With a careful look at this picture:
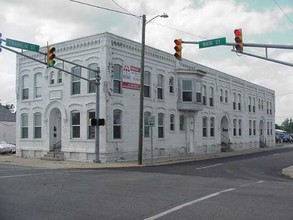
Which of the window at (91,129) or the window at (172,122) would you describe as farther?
the window at (172,122)

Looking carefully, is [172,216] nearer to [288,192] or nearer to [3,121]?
[288,192]

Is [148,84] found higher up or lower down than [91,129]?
higher up

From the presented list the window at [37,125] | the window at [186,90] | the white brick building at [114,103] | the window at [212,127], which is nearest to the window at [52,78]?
the white brick building at [114,103]

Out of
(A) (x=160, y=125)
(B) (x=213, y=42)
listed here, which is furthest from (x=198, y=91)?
(B) (x=213, y=42)

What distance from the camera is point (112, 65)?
29016 millimetres

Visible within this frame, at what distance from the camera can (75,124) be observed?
3038cm

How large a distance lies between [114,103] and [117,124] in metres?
1.51

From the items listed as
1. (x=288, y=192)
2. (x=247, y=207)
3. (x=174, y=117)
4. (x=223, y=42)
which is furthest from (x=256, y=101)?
(x=247, y=207)

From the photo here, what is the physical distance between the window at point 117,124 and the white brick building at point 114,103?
0.07ft

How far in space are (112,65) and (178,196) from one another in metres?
17.7

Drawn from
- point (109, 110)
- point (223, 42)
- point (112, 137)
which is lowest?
point (112, 137)

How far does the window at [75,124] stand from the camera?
30.2m

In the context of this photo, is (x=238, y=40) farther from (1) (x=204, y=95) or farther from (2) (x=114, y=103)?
(1) (x=204, y=95)

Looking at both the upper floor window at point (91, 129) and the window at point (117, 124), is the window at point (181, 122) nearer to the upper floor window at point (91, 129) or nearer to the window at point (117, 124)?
the window at point (117, 124)
